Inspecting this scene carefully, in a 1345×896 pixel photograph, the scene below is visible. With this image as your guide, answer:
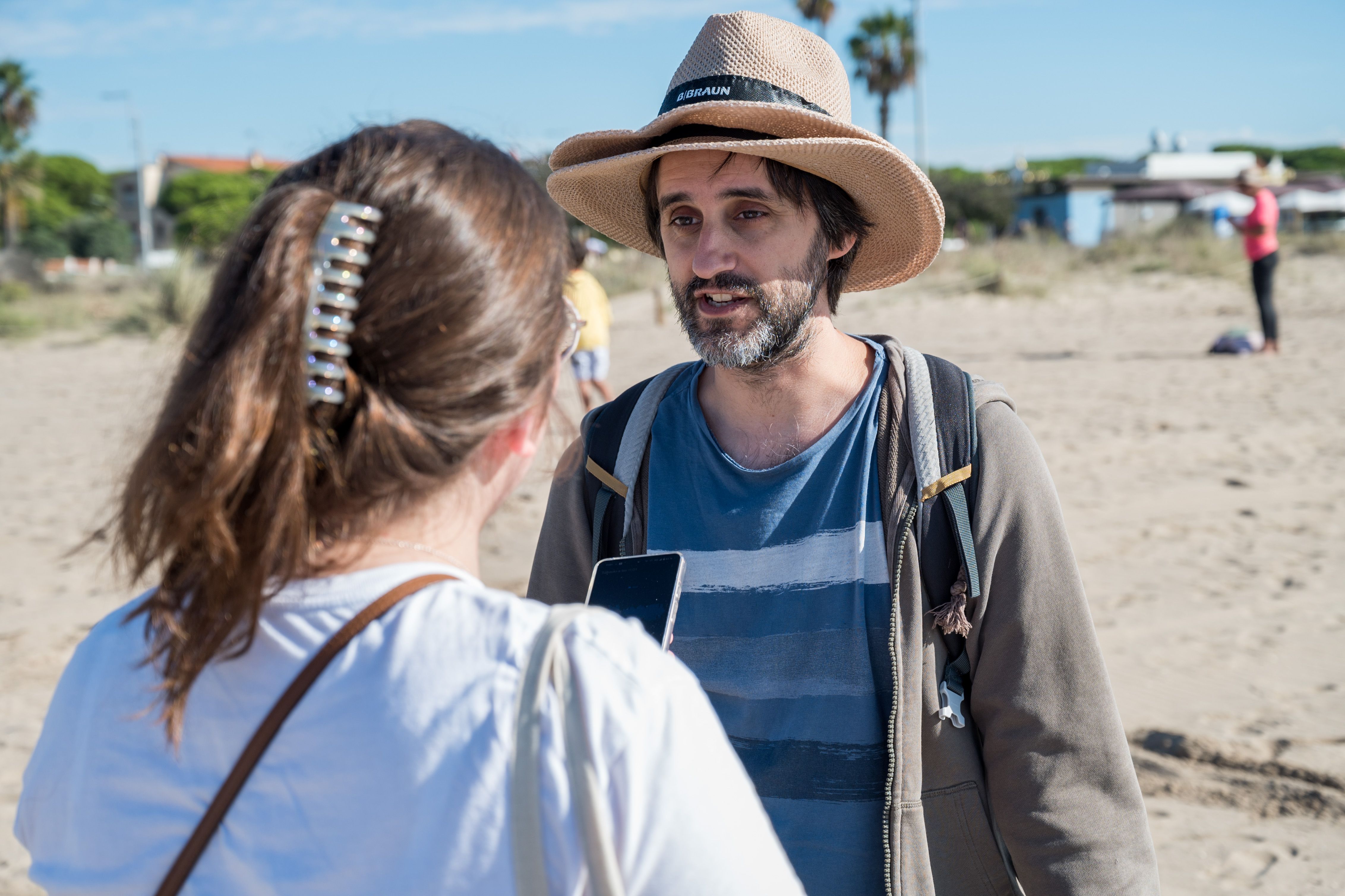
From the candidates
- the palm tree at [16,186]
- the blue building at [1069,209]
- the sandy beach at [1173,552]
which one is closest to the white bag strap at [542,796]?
the sandy beach at [1173,552]

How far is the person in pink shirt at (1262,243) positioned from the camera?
11531 millimetres

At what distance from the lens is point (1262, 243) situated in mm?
11672

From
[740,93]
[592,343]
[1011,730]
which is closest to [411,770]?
[1011,730]

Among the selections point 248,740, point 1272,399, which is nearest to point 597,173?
point 248,740

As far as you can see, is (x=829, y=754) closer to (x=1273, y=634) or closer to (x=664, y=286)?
(x=1273, y=634)

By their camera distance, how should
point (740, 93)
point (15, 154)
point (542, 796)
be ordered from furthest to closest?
1. point (15, 154)
2. point (740, 93)
3. point (542, 796)

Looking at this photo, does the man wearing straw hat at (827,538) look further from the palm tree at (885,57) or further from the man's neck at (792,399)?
the palm tree at (885,57)

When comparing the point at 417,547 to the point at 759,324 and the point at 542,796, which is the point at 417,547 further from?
the point at 759,324

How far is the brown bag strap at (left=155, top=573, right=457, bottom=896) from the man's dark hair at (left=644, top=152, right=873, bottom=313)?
154 centimetres

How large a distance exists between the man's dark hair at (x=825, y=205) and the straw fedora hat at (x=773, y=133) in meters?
0.02

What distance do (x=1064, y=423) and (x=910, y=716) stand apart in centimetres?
781

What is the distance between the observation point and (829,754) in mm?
1856

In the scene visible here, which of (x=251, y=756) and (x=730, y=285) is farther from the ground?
(x=730, y=285)

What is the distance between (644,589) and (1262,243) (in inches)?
485
